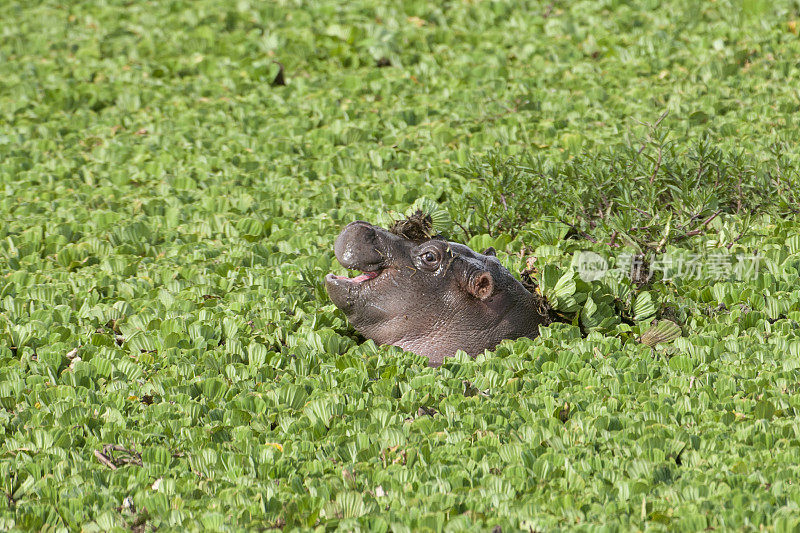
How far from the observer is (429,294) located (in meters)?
5.09

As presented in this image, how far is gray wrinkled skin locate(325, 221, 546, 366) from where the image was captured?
5066mm

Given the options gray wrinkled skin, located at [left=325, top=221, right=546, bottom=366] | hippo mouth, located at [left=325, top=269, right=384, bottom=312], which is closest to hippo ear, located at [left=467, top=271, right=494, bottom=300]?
gray wrinkled skin, located at [left=325, top=221, right=546, bottom=366]

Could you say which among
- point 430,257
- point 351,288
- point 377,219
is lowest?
point 377,219

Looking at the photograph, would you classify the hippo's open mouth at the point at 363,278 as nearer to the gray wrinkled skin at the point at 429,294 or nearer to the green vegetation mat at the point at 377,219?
the gray wrinkled skin at the point at 429,294

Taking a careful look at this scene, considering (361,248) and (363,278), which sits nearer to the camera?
(361,248)

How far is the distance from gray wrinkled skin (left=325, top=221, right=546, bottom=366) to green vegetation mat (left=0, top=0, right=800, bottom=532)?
18cm

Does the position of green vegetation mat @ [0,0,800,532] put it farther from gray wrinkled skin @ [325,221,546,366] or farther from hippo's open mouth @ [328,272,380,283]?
hippo's open mouth @ [328,272,380,283]

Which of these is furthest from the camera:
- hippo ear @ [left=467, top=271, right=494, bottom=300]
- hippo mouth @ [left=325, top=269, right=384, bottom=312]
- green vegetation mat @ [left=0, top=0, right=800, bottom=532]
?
hippo mouth @ [left=325, top=269, right=384, bottom=312]

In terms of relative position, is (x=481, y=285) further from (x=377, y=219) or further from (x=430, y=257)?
(x=377, y=219)

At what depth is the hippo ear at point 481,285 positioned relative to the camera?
502 cm

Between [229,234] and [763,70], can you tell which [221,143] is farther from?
[763,70]

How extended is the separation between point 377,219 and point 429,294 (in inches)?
57.6

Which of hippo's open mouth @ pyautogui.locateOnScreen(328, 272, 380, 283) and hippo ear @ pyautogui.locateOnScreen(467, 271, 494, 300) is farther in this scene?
hippo's open mouth @ pyautogui.locateOnScreen(328, 272, 380, 283)

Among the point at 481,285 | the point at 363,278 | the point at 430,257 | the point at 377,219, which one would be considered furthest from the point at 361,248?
the point at 377,219
